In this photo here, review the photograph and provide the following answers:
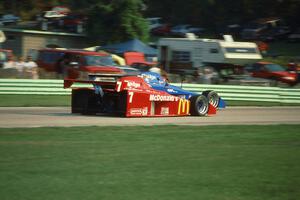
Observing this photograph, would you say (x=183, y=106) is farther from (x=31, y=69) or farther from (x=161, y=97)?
(x=31, y=69)

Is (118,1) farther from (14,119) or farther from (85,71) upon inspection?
(14,119)

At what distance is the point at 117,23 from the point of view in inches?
1955

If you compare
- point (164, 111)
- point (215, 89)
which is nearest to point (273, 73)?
point (215, 89)

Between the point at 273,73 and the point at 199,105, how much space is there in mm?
17781

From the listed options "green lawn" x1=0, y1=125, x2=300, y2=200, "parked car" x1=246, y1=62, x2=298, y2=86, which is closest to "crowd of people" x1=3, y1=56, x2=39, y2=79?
"parked car" x1=246, y1=62, x2=298, y2=86

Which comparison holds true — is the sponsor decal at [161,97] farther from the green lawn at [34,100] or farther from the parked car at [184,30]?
the parked car at [184,30]

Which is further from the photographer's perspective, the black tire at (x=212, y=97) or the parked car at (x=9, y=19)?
the parked car at (x=9, y=19)

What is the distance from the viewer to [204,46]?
123 ft

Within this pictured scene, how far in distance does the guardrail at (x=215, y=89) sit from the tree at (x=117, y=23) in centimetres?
2486

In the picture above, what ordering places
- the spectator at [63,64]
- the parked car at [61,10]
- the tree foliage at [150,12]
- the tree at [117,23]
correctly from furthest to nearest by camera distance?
the parked car at [61,10] → the tree foliage at [150,12] → the tree at [117,23] → the spectator at [63,64]

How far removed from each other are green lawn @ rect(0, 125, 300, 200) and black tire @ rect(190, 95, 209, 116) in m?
3.56

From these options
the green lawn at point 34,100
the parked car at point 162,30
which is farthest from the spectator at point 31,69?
the parked car at point 162,30

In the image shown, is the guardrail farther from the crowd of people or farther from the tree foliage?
the tree foliage

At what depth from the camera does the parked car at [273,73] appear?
34438 mm
